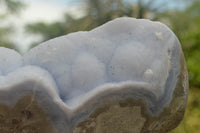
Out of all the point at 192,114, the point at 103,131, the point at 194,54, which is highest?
the point at 103,131

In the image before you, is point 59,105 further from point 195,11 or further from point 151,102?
point 195,11

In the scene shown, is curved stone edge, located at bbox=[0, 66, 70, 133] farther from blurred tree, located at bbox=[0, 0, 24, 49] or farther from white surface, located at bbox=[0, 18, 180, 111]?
blurred tree, located at bbox=[0, 0, 24, 49]

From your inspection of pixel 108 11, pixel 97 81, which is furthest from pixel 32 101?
pixel 108 11

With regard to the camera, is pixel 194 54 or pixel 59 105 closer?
pixel 59 105

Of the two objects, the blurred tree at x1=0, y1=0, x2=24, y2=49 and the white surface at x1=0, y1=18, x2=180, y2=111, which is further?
the blurred tree at x1=0, y1=0, x2=24, y2=49

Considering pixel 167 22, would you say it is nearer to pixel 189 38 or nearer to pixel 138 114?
pixel 189 38

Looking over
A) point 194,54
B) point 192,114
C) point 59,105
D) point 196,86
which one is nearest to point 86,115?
point 59,105

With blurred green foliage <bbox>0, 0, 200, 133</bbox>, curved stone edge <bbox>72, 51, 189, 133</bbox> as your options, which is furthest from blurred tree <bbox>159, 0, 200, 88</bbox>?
curved stone edge <bbox>72, 51, 189, 133</bbox>

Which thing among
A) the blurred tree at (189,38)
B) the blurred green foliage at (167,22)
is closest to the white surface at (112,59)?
the blurred green foliage at (167,22)
